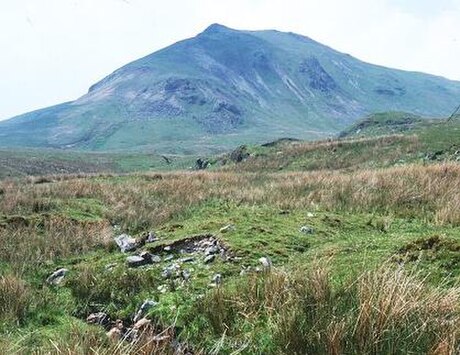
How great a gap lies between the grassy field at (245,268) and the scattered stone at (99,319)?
14 centimetres

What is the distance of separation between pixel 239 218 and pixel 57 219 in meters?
4.98

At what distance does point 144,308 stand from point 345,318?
3112mm

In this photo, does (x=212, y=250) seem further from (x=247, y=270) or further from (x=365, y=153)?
(x=365, y=153)

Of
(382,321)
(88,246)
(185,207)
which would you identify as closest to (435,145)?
(185,207)

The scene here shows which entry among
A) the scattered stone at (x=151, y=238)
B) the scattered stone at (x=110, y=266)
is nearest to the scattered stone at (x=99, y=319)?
the scattered stone at (x=110, y=266)

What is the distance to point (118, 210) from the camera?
16.7m

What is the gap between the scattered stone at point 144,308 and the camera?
278 inches

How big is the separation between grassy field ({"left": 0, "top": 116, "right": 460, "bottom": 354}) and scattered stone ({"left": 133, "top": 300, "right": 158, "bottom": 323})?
0.37ft

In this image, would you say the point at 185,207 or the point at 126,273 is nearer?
the point at 126,273

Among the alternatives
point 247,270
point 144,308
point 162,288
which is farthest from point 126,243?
point 144,308

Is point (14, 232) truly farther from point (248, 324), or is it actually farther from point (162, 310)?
point (248, 324)

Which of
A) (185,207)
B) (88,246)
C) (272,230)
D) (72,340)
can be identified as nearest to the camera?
(72,340)

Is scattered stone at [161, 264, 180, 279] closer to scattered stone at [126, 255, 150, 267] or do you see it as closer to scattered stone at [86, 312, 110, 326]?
scattered stone at [126, 255, 150, 267]

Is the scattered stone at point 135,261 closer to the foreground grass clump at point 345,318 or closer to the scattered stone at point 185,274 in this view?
the scattered stone at point 185,274
